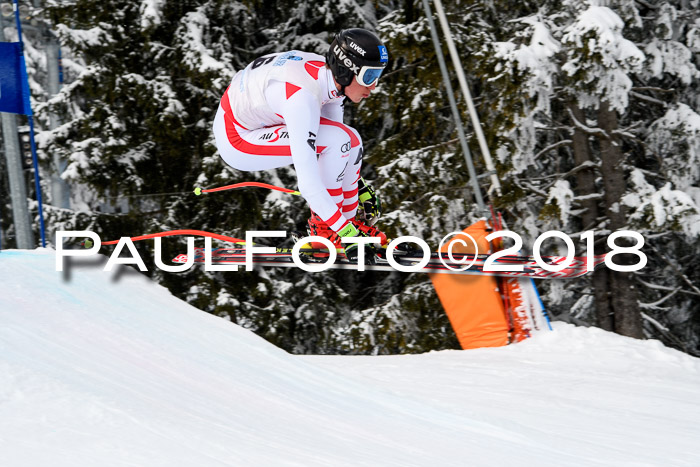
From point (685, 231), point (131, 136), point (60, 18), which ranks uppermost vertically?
point (60, 18)

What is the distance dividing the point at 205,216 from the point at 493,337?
5.05m

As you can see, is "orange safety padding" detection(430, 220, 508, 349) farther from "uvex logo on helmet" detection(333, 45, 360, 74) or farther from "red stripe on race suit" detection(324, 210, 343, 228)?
"uvex logo on helmet" detection(333, 45, 360, 74)

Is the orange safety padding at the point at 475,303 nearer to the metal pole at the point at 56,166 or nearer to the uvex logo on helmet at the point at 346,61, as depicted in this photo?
the uvex logo on helmet at the point at 346,61

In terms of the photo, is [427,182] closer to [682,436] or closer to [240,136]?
[240,136]

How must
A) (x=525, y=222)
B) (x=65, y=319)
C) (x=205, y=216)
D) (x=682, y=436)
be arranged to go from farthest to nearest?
(x=205, y=216), (x=525, y=222), (x=65, y=319), (x=682, y=436)

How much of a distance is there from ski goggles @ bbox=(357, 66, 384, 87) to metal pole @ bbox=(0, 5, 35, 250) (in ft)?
10.8

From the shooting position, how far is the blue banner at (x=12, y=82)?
19.7 ft

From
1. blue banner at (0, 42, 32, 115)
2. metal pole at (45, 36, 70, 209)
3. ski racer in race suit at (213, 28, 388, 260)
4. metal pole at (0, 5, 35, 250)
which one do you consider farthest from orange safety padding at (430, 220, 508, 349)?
metal pole at (45, 36, 70, 209)

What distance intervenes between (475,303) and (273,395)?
2.76 m

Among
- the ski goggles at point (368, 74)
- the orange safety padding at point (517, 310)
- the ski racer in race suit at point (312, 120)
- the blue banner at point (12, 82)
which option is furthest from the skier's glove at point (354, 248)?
the blue banner at point (12, 82)

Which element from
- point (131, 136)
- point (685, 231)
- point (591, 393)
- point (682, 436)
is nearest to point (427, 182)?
point (685, 231)

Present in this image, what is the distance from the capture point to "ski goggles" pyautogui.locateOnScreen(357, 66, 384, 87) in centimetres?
425

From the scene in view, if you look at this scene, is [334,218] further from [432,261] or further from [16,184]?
[16,184]

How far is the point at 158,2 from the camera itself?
9.59 metres
